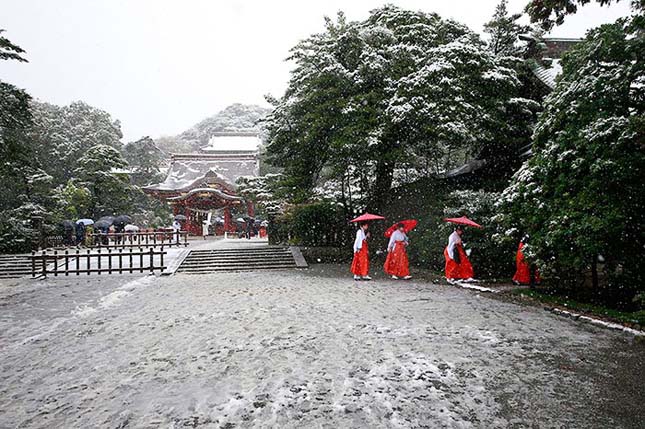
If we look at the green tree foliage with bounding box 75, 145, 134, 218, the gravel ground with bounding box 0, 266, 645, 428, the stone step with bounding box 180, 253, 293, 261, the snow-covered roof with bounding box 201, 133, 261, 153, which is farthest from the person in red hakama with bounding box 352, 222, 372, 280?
the snow-covered roof with bounding box 201, 133, 261, 153

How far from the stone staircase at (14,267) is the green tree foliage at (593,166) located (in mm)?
16216

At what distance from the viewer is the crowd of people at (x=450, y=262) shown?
10.7 metres

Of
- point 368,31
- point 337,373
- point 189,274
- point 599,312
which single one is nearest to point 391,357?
point 337,373

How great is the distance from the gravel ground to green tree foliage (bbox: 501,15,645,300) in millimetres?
1421

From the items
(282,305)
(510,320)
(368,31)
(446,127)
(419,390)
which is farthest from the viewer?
(368,31)

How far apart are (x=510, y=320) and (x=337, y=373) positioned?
3756 millimetres

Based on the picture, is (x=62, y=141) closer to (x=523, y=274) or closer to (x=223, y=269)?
(x=223, y=269)

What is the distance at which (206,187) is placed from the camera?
1298 inches

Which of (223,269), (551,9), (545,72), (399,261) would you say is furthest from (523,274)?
(223,269)

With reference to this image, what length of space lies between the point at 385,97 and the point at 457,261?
236 inches

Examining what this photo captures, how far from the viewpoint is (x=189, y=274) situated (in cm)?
1435

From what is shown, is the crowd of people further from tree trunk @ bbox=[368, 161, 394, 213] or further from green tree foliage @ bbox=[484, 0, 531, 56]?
green tree foliage @ bbox=[484, 0, 531, 56]

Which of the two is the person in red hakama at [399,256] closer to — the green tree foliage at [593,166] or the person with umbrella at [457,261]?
the person with umbrella at [457,261]

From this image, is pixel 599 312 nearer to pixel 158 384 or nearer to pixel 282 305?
pixel 282 305
